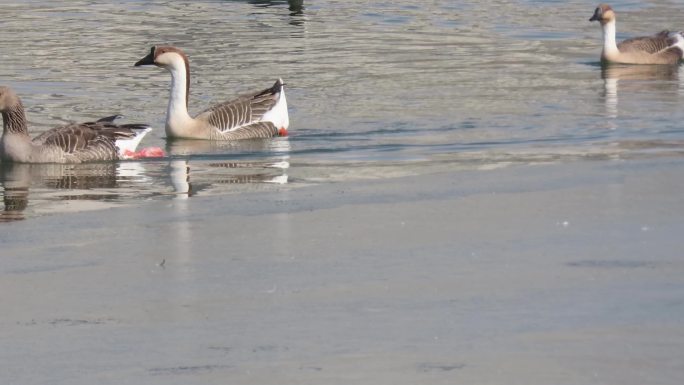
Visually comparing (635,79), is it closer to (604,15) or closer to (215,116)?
(604,15)

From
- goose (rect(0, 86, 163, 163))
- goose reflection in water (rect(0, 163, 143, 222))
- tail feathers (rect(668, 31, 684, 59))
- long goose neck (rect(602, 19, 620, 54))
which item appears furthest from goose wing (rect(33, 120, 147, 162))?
tail feathers (rect(668, 31, 684, 59))

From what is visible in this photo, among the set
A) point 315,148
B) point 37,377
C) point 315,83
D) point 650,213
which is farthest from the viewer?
point 315,83

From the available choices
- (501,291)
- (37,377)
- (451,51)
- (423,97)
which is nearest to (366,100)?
(423,97)

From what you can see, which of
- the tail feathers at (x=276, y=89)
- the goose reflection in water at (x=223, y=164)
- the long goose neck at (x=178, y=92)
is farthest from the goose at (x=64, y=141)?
the tail feathers at (x=276, y=89)

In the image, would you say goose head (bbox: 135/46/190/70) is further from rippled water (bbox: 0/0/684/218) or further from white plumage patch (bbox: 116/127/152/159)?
white plumage patch (bbox: 116/127/152/159)

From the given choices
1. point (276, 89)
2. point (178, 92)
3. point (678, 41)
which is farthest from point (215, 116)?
point (678, 41)

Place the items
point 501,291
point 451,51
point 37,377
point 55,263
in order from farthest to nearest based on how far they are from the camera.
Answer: point 451,51 < point 55,263 < point 501,291 < point 37,377

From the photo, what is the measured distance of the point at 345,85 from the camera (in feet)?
67.1

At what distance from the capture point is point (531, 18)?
30125 millimetres

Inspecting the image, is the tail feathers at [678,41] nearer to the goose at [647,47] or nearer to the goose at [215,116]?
the goose at [647,47]

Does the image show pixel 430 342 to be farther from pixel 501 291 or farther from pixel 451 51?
pixel 451 51

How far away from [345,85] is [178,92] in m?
3.82

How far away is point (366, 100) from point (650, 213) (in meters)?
8.62

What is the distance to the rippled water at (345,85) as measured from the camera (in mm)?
14227
